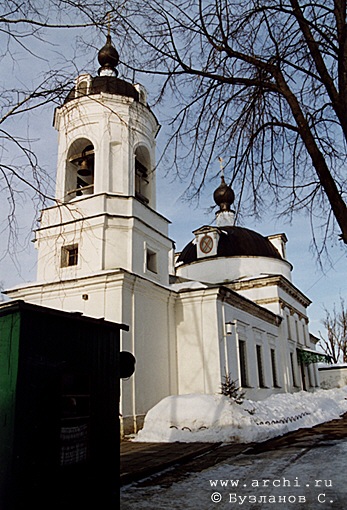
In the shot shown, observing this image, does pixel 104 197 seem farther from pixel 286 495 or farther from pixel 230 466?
pixel 286 495

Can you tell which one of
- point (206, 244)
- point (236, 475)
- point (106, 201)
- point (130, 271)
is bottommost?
point (236, 475)

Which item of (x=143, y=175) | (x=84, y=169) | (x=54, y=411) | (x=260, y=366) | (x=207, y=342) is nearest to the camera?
(x=54, y=411)

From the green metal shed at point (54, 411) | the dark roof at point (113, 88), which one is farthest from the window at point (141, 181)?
the green metal shed at point (54, 411)

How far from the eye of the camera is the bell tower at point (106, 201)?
A: 1598 centimetres

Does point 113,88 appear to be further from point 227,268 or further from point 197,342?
point 227,268

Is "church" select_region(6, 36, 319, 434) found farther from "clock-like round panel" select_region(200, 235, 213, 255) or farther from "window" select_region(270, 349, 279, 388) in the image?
"clock-like round panel" select_region(200, 235, 213, 255)

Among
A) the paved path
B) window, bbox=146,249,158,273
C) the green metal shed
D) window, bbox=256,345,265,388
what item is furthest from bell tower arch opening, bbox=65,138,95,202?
the green metal shed

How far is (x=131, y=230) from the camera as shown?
16203 millimetres

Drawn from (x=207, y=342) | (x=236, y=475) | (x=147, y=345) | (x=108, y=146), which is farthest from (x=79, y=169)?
(x=236, y=475)

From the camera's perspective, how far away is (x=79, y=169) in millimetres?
17000

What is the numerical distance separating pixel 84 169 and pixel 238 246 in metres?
15.9

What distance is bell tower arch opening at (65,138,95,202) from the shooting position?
17000 mm

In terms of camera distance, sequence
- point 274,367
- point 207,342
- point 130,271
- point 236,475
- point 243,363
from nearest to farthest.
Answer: point 236,475 → point 130,271 → point 207,342 → point 243,363 → point 274,367

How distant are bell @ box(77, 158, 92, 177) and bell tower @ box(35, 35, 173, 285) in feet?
0.12
